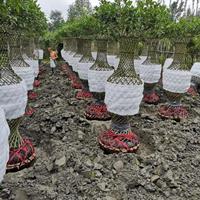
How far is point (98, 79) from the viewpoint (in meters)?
5.62

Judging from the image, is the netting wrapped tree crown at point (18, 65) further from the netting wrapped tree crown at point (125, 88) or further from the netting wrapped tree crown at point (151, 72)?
the netting wrapped tree crown at point (151, 72)

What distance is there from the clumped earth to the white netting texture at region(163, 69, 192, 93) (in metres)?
0.71

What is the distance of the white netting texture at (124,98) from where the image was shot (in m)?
4.44

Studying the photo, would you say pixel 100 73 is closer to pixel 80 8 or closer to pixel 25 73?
pixel 25 73

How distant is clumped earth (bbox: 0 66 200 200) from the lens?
3428 mm

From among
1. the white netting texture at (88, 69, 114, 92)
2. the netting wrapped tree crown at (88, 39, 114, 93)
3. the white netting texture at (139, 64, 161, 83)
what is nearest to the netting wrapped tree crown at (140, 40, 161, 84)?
the white netting texture at (139, 64, 161, 83)

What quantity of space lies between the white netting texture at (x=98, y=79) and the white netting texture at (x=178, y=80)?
1.39 meters

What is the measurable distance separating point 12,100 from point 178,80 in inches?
144

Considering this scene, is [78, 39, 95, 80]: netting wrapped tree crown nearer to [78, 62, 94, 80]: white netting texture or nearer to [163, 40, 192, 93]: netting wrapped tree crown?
[78, 62, 94, 80]: white netting texture

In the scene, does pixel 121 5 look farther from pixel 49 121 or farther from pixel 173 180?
pixel 173 180

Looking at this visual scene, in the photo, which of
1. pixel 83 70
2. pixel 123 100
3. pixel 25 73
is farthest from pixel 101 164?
pixel 83 70

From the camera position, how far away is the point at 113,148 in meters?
4.47

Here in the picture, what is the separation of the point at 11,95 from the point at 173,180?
7.80 ft

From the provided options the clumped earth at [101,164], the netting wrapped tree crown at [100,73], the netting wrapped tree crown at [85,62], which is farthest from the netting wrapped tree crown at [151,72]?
the netting wrapped tree crown at [100,73]
